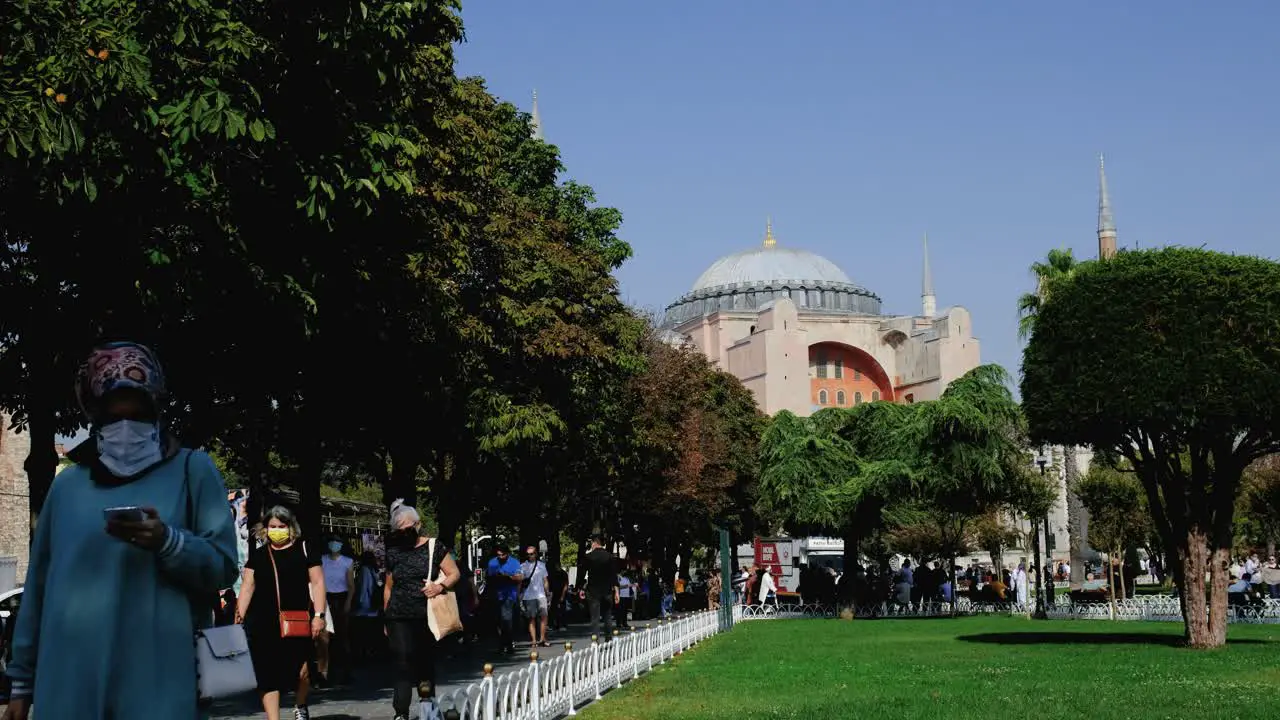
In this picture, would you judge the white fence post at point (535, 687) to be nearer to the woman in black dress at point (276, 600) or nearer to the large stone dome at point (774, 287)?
the woman in black dress at point (276, 600)

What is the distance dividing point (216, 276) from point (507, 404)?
1318cm

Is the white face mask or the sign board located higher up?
the sign board

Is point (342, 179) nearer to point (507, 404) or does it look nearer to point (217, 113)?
point (217, 113)

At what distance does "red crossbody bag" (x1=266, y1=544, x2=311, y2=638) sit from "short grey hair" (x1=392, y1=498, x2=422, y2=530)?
0.86 meters

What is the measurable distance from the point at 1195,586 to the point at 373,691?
12.4 m

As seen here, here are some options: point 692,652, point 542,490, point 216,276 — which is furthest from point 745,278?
point 216,276

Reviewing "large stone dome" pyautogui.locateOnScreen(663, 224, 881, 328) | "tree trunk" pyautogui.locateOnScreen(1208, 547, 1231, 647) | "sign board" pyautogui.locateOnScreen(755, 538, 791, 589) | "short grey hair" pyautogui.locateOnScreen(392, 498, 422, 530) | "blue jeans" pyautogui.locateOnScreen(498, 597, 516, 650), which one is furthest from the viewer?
"large stone dome" pyautogui.locateOnScreen(663, 224, 881, 328)

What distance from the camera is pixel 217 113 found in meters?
11.3

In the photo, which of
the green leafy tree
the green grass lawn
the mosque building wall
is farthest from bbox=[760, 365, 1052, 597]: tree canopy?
the mosque building wall

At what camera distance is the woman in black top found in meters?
11.0

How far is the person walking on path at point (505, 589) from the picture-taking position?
2503cm

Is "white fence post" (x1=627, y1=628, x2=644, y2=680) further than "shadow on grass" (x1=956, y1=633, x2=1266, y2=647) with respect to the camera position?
No

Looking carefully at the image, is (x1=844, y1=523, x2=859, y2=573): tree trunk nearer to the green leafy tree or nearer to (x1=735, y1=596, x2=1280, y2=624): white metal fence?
(x1=735, y1=596, x2=1280, y2=624): white metal fence

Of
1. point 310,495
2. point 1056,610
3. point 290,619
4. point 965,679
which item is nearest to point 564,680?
point 290,619
